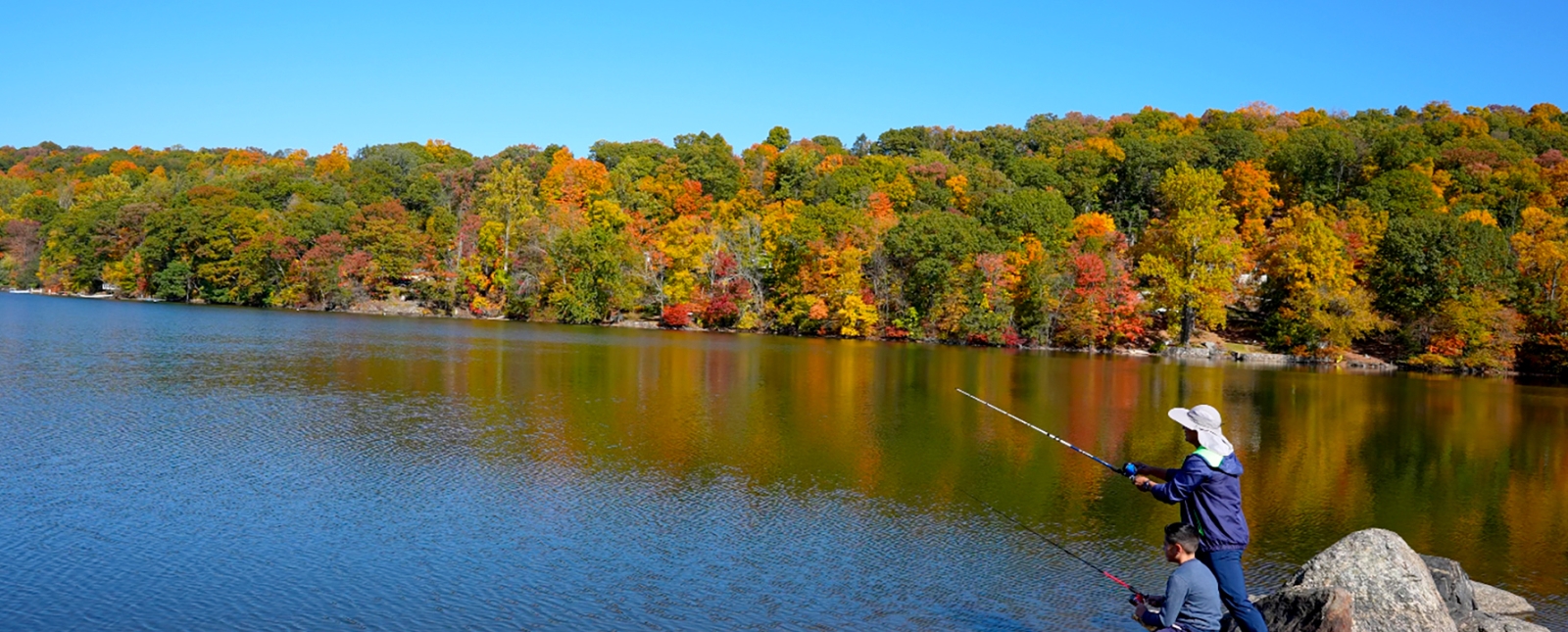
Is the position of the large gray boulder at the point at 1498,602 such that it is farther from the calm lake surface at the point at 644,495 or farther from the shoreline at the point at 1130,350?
the shoreline at the point at 1130,350

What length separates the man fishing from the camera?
7641 mm

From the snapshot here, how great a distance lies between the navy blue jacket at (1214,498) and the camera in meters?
7.64

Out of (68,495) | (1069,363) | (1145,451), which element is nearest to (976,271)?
(1069,363)

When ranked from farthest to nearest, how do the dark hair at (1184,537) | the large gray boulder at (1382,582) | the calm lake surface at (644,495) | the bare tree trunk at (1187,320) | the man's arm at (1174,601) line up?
the bare tree trunk at (1187,320)
the calm lake surface at (644,495)
the large gray boulder at (1382,582)
the dark hair at (1184,537)
the man's arm at (1174,601)

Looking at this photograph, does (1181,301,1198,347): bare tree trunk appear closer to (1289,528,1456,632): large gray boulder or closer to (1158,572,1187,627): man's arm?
(1289,528,1456,632): large gray boulder

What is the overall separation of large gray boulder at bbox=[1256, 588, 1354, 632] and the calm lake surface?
5.33 feet

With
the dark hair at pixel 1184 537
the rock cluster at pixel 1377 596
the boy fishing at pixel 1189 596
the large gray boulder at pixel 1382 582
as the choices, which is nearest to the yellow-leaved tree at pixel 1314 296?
the rock cluster at pixel 1377 596

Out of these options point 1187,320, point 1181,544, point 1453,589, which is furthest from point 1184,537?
point 1187,320

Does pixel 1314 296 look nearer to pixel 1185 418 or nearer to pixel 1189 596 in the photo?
pixel 1185 418

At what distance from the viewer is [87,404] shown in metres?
20.2

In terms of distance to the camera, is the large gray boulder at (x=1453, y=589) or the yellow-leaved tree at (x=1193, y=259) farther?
the yellow-leaved tree at (x=1193, y=259)

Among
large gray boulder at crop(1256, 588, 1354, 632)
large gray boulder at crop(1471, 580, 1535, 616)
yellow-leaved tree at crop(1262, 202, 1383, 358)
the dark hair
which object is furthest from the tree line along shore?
the dark hair

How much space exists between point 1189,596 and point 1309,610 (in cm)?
179

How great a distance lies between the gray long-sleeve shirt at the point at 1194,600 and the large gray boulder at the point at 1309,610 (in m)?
1.48
